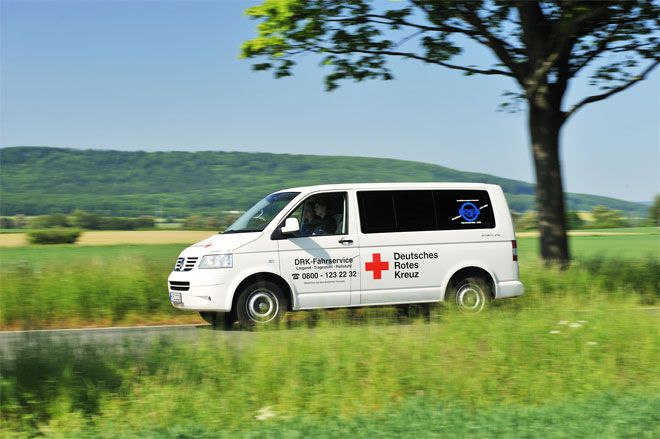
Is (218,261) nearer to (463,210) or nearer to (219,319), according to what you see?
(219,319)

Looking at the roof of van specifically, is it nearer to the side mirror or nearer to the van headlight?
the side mirror

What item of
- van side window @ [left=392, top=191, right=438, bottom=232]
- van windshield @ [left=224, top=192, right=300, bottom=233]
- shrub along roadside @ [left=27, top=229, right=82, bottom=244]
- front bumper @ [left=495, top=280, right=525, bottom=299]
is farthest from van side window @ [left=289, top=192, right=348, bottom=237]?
shrub along roadside @ [left=27, top=229, right=82, bottom=244]

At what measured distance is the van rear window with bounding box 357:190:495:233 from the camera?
1320 cm

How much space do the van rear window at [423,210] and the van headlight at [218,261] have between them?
198 cm

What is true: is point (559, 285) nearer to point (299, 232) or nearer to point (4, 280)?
point (299, 232)

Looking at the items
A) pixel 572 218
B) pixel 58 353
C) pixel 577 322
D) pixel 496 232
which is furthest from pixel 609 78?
pixel 572 218

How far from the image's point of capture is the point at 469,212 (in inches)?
539

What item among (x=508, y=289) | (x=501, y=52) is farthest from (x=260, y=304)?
(x=501, y=52)

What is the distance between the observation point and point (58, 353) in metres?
8.43

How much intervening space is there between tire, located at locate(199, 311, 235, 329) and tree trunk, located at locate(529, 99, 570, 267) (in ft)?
23.7

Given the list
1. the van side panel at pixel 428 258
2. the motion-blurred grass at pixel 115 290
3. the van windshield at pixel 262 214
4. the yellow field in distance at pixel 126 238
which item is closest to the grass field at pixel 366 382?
the van side panel at pixel 428 258

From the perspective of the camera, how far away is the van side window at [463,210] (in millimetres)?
13539

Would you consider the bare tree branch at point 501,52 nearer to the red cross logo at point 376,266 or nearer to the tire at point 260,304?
the red cross logo at point 376,266

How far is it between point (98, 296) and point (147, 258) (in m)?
2.96
